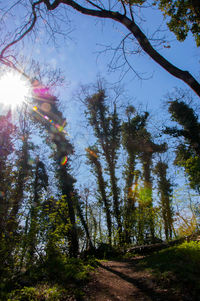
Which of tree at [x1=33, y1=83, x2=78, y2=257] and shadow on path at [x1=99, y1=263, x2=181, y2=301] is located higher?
tree at [x1=33, y1=83, x2=78, y2=257]

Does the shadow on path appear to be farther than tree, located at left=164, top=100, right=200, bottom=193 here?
No

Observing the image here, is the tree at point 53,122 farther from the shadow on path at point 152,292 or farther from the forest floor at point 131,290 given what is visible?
the shadow on path at point 152,292

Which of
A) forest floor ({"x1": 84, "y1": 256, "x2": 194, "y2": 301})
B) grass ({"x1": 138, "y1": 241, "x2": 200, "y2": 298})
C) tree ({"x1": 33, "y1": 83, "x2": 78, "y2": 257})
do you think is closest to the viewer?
grass ({"x1": 138, "y1": 241, "x2": 200, "y2": 298})

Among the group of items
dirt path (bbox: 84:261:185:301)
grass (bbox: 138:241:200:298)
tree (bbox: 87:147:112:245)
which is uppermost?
tree (bbox: 87:147:112:245)

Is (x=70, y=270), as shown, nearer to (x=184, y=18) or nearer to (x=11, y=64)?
(x=11, y=64)

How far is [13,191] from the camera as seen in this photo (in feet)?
14.1

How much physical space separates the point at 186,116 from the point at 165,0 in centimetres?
903

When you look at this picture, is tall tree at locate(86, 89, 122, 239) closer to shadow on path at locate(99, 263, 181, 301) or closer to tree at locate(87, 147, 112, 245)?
tree at locate(87, 147, 112, 245)

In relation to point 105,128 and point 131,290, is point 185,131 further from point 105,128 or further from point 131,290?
point 131,290

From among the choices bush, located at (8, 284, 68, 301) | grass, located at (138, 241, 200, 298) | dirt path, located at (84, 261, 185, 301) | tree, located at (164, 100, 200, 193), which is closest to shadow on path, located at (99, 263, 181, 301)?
dirt path, located at (84, 261, 185, 301)

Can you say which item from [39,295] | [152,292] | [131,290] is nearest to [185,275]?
[152,292]

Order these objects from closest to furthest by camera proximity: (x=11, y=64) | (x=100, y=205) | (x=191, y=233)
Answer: (x=11, y=64), (x=191, y=233), (x=100, y=205)

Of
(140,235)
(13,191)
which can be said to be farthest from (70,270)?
(140,235)

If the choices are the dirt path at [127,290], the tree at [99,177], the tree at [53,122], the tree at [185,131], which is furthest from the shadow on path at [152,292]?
the tree at [53,122]
